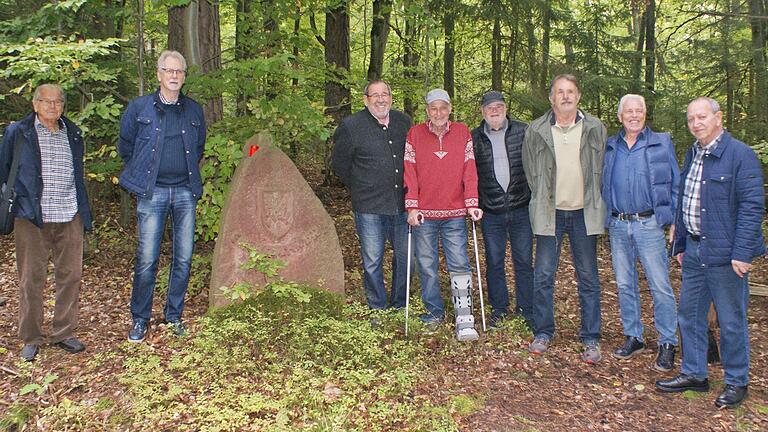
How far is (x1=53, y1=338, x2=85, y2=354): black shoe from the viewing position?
500 cm

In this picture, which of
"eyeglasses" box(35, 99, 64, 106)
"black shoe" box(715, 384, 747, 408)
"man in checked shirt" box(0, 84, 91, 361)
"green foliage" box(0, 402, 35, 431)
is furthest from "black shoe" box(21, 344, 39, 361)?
"black shoe" box(715, 384, 747, 408)

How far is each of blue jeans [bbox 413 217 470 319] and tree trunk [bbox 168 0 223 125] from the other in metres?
2.89

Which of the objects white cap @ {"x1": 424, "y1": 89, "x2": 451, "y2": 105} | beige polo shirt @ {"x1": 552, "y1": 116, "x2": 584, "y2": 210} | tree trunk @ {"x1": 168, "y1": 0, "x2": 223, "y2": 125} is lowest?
beige polo shirt @ {"x1": 552, "y1": 116, "x2": 584, "y2": 210}

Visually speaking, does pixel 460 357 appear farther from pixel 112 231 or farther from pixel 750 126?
pixel 750 126

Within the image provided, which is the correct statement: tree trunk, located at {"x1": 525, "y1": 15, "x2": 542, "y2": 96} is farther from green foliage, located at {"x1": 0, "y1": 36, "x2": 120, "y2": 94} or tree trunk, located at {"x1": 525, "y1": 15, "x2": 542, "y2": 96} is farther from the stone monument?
green foliage, located at {"x1": 0, "y1": 36, "x2": 120, "y2": 94}

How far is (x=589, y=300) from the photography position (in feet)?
16.5

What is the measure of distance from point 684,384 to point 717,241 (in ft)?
3.70

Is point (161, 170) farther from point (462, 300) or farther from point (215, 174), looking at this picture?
point (462, 300)

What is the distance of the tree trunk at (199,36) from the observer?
21.0ft

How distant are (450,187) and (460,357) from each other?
1.44 m

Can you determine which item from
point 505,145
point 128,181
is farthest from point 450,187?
point 128,181

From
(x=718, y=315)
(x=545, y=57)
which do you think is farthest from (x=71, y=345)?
(x=545, y=57)

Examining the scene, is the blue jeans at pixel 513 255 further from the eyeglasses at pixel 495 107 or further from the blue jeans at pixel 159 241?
the blue jeans at pixel 159 241

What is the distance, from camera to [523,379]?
4.68m
